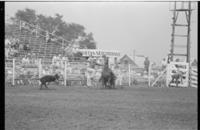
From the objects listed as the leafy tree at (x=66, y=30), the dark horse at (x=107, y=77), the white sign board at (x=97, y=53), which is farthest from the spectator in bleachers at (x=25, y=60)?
the dark horse at (x=107, y=77)

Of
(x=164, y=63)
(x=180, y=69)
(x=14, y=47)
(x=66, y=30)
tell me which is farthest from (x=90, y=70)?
(x=14, y=47)

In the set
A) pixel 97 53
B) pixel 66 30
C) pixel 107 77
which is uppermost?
pixel 66 30

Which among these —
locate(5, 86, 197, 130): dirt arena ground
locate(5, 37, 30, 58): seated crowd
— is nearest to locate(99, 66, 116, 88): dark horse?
locate(5, 37, 30, 58): seated crowd

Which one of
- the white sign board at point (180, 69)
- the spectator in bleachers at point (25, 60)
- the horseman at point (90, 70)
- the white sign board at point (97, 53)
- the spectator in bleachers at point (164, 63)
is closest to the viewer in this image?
the white sign board at point (97, 53)

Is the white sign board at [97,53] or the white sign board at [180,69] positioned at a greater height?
the white sign board at [97,53]

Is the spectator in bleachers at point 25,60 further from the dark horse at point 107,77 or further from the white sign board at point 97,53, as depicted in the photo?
the dark horse at point 107,77

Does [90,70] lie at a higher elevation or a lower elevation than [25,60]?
lower

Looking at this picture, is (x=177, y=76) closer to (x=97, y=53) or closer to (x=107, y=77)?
(x=97, y=53)

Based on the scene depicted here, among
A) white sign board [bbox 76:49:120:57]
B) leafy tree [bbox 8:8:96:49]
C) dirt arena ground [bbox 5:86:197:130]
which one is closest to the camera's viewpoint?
dirt arena ground [bbox 5:86:197:130]

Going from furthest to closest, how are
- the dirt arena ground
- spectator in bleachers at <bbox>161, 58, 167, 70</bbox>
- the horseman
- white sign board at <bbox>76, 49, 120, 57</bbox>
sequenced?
the horseman, spectator in bleachers at <bbox>161, 58, 167, 70</bbox>, white sign board at <bbox>76, 49, 120, 57</bbox>, the dirt arena ground

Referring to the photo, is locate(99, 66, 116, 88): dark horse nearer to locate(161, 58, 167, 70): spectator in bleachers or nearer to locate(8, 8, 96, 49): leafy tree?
locate(8, 8, 96, 49): leafy tree

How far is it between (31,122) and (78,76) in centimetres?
1210

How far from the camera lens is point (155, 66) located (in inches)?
761
